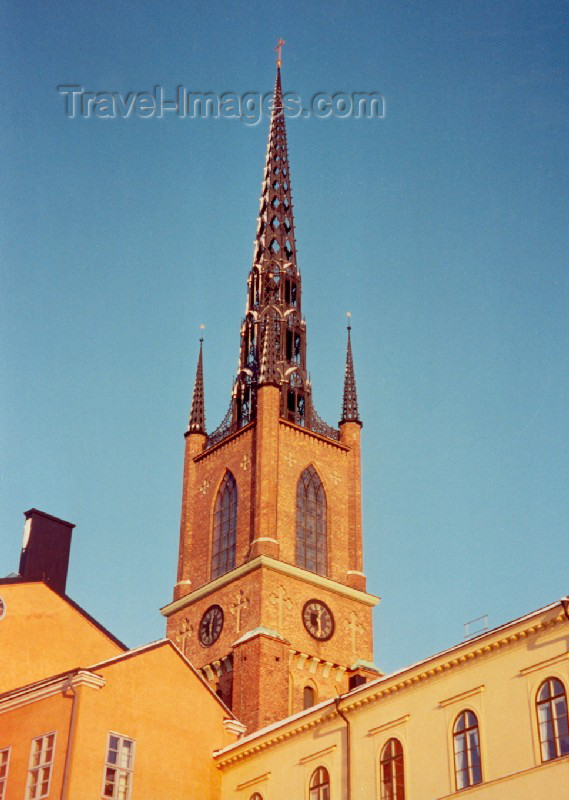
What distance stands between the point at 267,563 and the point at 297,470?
6.55 m

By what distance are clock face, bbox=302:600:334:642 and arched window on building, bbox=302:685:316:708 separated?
256 cm

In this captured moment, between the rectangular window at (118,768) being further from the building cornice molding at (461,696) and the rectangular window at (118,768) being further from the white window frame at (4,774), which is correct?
the building cornice molding at (461,696)

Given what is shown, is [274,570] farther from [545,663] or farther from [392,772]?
[545,663]

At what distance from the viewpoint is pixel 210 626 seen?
5897cm

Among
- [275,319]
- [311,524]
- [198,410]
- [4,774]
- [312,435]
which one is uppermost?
[275,319]

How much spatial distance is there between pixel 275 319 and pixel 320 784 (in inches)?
1478

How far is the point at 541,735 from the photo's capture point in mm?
30812

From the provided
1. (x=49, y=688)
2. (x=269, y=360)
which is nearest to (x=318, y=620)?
(x=269, y=360)

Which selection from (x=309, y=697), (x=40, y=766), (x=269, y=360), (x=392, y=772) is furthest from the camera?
(x=269, y=360)

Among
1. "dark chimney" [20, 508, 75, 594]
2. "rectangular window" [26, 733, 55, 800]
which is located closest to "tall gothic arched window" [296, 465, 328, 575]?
"dark chimney" [20, 508, 75, 594]

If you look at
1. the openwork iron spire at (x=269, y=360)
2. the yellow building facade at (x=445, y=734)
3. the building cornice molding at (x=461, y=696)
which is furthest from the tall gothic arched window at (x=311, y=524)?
the building cornice molding at (x=461, y=696)

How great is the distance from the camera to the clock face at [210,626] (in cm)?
5838

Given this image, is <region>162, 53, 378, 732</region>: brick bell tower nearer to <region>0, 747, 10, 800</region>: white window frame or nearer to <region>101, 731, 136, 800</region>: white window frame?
<region>101, 731, 136, 800</region>: white window frame

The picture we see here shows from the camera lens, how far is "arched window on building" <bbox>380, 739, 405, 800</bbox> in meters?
34.4
